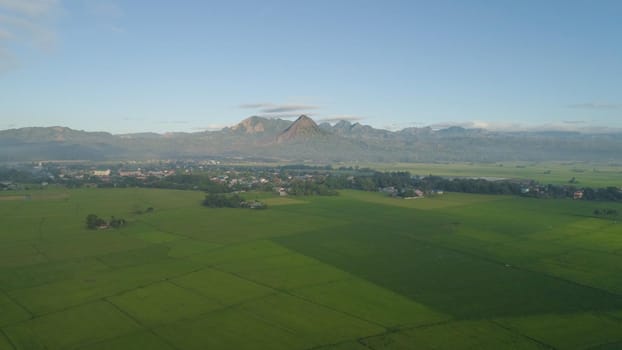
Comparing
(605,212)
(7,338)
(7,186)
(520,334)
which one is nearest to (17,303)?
(7,338)

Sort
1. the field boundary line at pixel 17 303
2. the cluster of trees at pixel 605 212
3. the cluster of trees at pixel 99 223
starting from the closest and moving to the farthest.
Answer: the field boundary line at pixel 17 303
the cluster of trees at pixel 99 223
the cluster of trees at pixel 605 212

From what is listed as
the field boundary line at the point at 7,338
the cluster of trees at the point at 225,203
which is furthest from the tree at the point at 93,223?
the field boundary line at the point at 7,338

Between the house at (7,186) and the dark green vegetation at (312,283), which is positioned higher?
the house at (7,186)

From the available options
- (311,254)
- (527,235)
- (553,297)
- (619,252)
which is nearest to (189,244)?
(311,254)

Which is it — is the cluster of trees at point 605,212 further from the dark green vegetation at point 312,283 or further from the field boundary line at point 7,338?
the field boundary line at point 7,338

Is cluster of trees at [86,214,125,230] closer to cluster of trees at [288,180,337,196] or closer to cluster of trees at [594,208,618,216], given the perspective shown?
cluster of trees at [288,180,337,196]

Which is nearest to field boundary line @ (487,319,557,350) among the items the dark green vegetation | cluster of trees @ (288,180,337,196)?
the dark green vegetation

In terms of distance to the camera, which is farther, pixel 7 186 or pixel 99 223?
pixel 7 186

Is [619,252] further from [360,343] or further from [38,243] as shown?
[38,243]

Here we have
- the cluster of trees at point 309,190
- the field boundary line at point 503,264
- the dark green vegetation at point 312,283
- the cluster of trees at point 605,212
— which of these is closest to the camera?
the dark green vegetation at point 312,283

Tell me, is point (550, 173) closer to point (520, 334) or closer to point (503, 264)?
point (503, 264)
